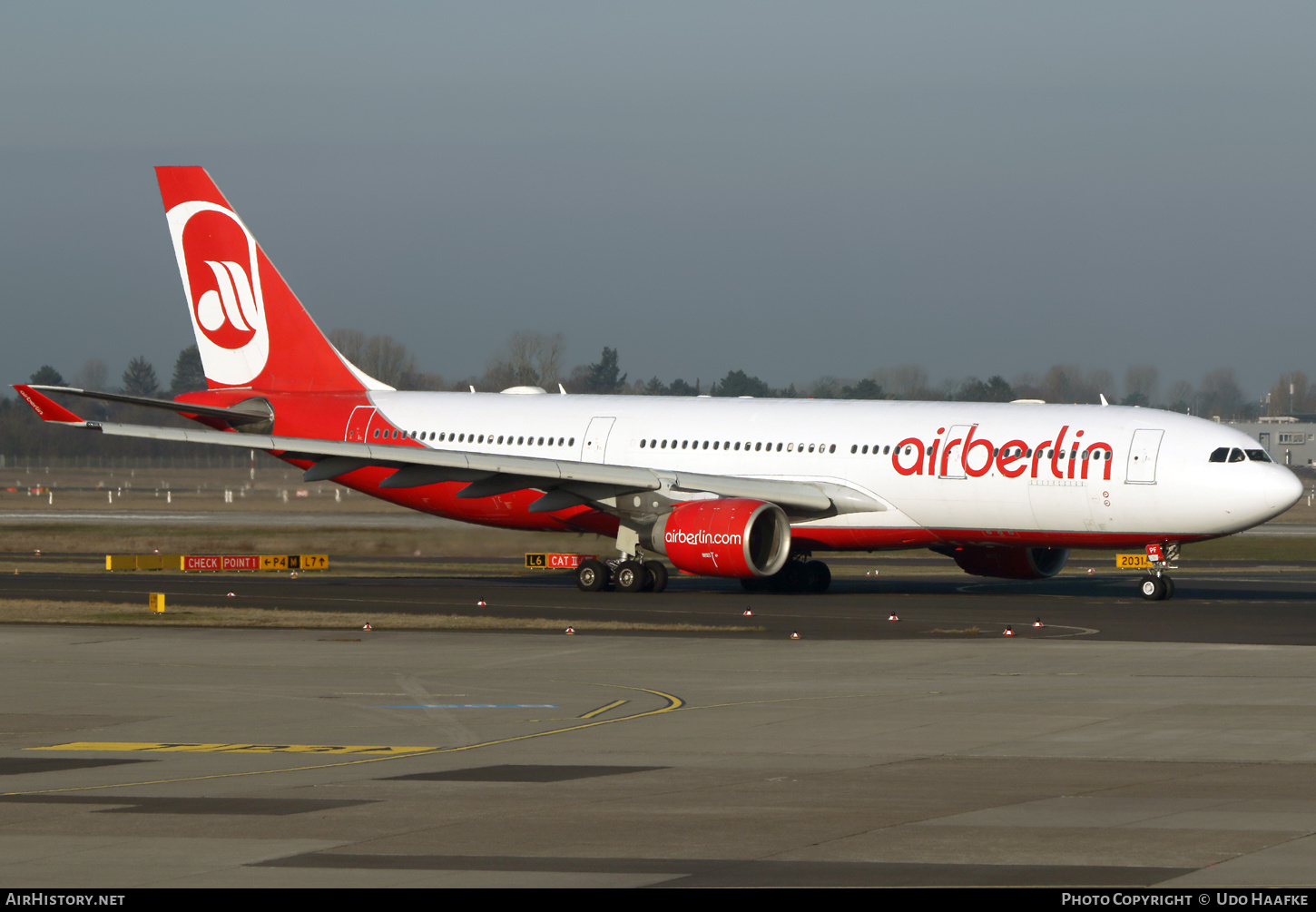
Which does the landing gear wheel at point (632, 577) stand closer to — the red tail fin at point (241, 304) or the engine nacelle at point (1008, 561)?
the engine nacelle at point (1008, 561)

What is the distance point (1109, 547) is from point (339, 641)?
52.6 feet

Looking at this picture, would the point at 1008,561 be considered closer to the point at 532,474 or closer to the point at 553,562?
the point at 532,474

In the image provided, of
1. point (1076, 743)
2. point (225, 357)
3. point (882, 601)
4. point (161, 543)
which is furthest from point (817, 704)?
point (161, 543)

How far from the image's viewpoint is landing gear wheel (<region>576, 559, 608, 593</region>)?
35156 mm

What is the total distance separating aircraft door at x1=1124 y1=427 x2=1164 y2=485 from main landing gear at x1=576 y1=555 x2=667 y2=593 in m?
9.75

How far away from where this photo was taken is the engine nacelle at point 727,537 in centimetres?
3209

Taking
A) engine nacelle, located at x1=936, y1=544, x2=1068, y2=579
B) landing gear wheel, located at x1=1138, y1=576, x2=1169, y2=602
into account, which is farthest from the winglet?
landing gear wheel, located at x1=1138, y1=576, x2=1169, y2=602

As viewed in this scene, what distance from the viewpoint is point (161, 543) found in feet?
169

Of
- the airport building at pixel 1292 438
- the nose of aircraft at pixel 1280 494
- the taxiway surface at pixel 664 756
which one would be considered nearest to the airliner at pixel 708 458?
the nose of aircraft at pixel 1280 494

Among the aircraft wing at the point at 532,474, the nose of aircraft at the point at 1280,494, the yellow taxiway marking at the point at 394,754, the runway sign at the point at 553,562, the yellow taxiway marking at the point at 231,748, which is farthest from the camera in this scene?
the runway sign at the point at 553,562

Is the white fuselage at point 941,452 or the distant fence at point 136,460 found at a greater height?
the white fuselage at point 941,452

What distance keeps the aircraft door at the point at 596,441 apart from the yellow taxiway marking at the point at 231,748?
22659 millimetres

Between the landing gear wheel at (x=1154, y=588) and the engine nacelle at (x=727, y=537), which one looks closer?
the engine nacelle at (x=727, y=537)

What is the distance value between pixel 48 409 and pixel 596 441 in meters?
11.5
